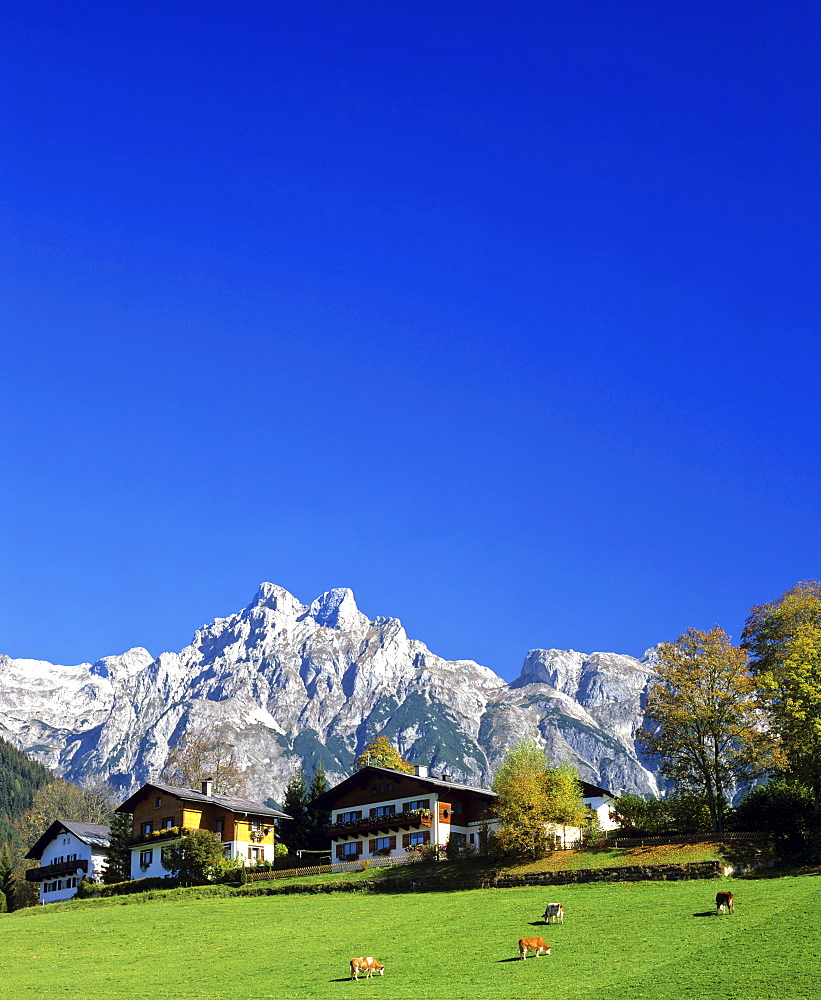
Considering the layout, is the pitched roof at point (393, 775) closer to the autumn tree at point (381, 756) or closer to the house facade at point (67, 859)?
the autumn tree at point (381, 756)

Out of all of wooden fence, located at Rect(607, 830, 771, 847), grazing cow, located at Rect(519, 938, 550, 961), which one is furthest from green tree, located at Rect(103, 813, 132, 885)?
grazing cow, located at Rect(519, 938, 550, 961)

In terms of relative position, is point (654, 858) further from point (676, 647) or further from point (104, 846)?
point (104, 846)

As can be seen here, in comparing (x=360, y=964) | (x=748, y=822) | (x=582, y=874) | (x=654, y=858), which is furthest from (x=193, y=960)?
(x=748, y=822)

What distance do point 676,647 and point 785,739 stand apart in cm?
1035

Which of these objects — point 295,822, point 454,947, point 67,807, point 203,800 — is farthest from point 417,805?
point 67,807

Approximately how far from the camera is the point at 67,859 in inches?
4190

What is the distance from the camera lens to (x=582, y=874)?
60.9 metres

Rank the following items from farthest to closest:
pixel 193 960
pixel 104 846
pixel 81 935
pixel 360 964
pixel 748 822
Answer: pixel 104 846, pixel 748 822, pixel 81 935, pixel 193 960, pixel 360 964

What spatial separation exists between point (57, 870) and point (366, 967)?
77.4 m

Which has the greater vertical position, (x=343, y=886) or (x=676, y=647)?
(x=676, y=647)

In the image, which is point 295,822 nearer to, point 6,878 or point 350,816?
point 350,816

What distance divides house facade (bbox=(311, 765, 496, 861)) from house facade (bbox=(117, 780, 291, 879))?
7809 millimetres

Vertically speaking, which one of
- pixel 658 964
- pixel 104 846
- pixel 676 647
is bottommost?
pixel 658 964

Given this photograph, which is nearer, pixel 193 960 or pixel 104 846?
pixel 193 960
